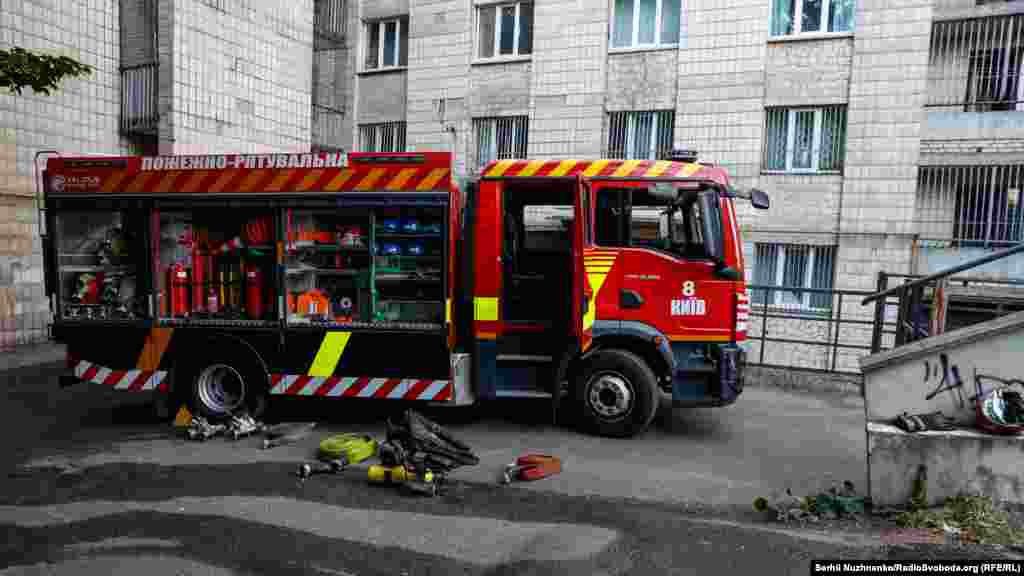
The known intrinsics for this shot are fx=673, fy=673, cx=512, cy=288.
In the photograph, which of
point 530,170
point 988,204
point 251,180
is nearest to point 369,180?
point 251,180

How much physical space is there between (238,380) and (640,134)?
34.5ft

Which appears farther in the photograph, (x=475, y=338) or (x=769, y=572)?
(x=475, y=338)

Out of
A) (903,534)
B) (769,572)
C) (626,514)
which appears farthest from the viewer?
(626,514)

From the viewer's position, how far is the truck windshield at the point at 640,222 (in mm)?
6777

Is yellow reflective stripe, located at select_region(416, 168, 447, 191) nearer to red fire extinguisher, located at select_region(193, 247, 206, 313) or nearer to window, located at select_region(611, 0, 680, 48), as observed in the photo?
red fire extinguisher, located at select_region(193, 247, 206, 313)

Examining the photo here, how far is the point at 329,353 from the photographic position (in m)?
7.15

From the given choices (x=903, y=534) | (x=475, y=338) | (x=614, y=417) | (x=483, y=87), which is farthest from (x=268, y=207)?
(x=483, y=87)

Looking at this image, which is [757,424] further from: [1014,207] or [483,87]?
[483,87]

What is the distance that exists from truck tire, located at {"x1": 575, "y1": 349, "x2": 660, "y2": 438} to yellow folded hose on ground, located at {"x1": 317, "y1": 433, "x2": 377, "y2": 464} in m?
2.17

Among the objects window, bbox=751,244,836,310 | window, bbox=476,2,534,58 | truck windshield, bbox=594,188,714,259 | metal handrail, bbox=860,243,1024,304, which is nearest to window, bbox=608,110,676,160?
window, bbox=476,2,534,58

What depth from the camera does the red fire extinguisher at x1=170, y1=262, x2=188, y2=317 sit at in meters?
7.43

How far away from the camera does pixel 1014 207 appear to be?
13.6m

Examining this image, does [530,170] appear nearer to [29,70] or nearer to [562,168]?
[562,168]

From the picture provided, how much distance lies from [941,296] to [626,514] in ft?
17.3
